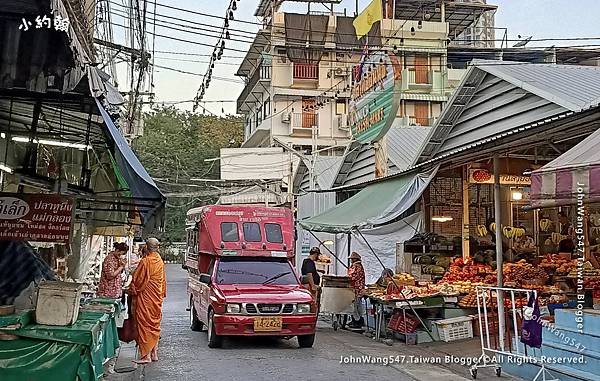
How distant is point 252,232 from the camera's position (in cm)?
1570

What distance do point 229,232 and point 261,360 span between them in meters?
5.02

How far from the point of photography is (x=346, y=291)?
51.5 ft

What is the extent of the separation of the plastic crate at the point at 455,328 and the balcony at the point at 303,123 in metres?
26.5

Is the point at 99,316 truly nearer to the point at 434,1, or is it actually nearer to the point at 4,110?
the point at 4,110

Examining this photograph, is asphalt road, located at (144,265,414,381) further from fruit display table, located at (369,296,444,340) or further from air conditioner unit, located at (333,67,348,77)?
air conditioner unit, located at (333,67,348,77)

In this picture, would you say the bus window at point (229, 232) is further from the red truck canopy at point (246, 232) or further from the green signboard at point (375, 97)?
the green signboard at point (375, 97)

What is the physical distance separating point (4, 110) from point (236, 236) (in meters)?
7.88

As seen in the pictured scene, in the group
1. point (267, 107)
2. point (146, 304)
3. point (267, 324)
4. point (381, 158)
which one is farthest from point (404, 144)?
point (267, 107)

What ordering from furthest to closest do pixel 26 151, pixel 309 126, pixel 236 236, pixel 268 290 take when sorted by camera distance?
pixel 309 126
pixel 236 236
pixel 268 290
pixel 26 151

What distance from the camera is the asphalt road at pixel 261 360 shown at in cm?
984

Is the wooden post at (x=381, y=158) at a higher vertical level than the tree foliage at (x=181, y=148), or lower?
lower

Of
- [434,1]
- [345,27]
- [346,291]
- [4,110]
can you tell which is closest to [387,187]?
[346,291]

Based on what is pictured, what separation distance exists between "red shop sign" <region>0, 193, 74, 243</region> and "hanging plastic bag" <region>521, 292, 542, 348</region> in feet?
19.6

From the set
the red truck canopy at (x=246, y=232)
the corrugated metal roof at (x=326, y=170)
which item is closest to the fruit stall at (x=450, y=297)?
the red truck canopy at (x=246, y=232)
